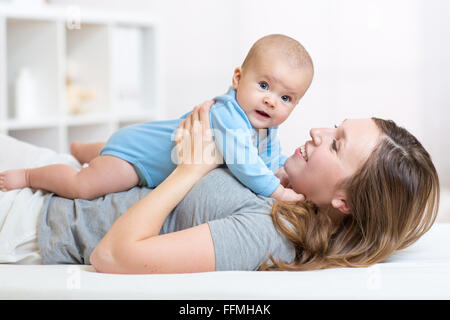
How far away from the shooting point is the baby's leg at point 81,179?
1303 mm

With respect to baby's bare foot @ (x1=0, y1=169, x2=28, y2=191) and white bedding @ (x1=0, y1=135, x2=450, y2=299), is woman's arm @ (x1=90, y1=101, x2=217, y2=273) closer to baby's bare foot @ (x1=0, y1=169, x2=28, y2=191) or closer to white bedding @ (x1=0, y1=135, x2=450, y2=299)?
white bedding @ (x1=0, y1=135, x2=450, y2=299)

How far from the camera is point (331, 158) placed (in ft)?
3.73

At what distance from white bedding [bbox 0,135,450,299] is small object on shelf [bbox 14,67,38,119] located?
1.97 meters

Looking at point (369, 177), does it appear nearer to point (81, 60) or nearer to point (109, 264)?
point (109, 264)

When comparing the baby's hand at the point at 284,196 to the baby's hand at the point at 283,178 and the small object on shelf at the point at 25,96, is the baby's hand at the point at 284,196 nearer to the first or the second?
the baby's hand at the point at 283,178

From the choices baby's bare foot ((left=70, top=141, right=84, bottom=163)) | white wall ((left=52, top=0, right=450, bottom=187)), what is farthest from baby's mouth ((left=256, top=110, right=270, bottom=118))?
white wall ((left=52, top=0, right=450, bottom=187))

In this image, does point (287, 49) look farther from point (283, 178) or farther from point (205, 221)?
point (205, 221)

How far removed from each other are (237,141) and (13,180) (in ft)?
2.03

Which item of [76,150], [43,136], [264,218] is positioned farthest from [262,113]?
[43,136]

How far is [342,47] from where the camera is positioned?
315 centimetres

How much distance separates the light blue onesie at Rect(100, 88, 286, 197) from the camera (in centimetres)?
115

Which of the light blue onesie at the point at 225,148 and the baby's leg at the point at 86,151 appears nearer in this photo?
the light blue onesie at the point at 225,148

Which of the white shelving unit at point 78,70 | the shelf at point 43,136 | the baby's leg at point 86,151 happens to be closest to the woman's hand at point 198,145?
the baby's leg at point 86,151

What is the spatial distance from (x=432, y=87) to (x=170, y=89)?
1.81m
